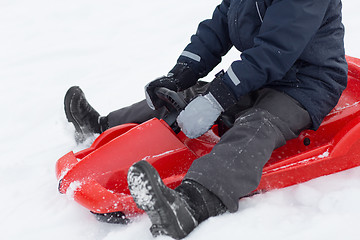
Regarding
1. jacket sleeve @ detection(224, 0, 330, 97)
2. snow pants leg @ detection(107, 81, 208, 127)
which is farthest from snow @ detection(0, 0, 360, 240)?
jacket sleeve @ detection(224, 0, 330, 97)

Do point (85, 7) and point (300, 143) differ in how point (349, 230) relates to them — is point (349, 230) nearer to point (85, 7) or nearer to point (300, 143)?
point (300, 143)

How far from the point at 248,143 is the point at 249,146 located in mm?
11

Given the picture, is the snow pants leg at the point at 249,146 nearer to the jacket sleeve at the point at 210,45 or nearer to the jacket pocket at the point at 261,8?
the jacket pocket at the point at 261,8

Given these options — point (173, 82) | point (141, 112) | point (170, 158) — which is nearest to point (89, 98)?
point (141, 112)

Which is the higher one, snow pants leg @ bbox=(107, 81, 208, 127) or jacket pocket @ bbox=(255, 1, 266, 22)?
jacket pocket @ bbox=(255, 1, 266, 22)

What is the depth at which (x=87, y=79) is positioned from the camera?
2930 millimetres

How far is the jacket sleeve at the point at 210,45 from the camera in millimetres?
1780

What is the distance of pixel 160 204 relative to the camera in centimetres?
105

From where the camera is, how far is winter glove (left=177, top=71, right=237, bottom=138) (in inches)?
54.4

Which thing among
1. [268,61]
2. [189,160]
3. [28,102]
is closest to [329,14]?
[268,61]

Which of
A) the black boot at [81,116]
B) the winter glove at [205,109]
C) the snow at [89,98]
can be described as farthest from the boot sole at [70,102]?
the winter glove at [205,109]

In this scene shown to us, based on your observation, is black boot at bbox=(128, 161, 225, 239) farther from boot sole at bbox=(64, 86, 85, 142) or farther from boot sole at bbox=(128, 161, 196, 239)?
boot sole at bbox=(64, 86, 85, 142)

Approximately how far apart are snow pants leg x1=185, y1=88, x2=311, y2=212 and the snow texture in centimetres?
9

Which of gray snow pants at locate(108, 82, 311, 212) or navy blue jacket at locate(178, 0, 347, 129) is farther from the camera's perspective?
navy blue jacket at locate(178, 0, 347, 129)
